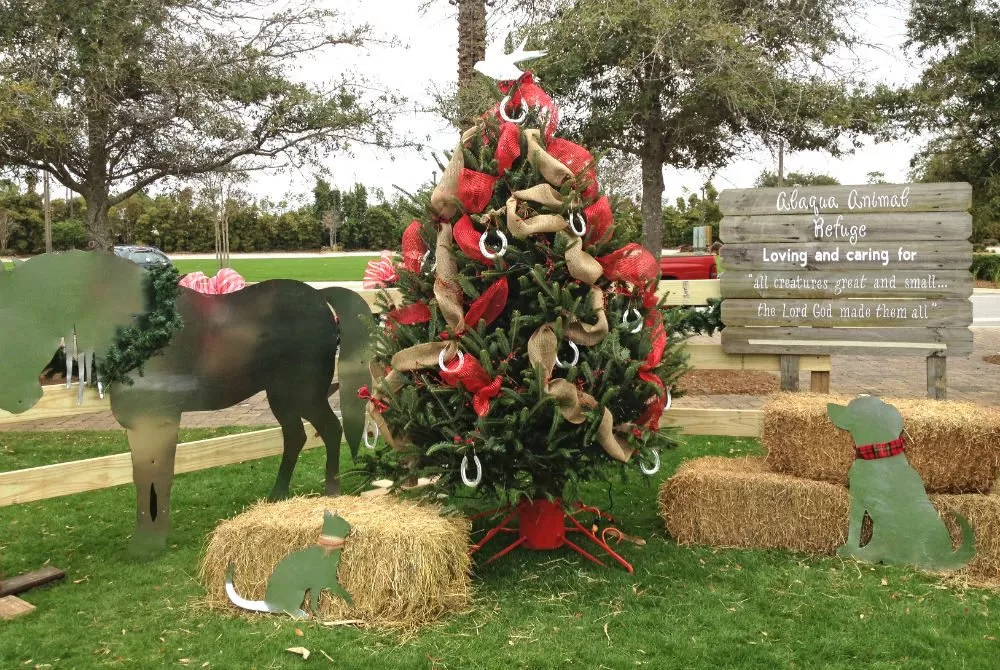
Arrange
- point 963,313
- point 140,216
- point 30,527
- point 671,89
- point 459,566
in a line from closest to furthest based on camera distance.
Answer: point 459,566, point 30,527, point 963,313, point 671,89, point 140,216

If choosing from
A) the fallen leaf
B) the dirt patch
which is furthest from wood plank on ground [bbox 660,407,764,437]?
the dirt patch

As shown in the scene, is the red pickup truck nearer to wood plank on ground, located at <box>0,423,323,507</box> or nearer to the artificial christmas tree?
wood plank on ground, located at <box>0,423,323,507</box>

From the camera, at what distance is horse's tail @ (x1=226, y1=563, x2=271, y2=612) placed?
3.83 meters

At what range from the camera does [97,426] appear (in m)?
9.08

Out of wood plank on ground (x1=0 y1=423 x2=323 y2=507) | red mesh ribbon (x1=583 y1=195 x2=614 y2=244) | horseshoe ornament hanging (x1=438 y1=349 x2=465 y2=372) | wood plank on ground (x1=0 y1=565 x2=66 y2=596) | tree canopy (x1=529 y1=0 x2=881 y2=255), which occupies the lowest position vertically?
wood plank on ground (x1=0 y1=565 x2=66 y2=596)

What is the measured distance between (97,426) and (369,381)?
16.4ft

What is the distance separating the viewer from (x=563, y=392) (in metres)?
3.85

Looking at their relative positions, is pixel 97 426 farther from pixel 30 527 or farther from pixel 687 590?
pixel 687 590

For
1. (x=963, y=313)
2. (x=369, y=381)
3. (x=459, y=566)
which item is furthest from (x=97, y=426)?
(x=963, y=313)

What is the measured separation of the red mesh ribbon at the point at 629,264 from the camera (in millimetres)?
4230

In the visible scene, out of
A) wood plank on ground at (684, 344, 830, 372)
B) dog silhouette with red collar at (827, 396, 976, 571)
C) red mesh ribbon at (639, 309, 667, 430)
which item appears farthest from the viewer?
wood plank on ground at (684, 344, 830, 372)

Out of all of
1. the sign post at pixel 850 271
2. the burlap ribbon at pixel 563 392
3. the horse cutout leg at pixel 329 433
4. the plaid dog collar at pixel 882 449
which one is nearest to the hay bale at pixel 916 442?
the plaid dog collar at pixel 882 449

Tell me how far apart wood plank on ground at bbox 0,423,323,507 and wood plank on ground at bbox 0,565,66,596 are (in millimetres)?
402

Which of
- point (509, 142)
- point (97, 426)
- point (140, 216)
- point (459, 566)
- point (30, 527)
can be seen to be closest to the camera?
point (459, 566)
